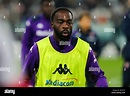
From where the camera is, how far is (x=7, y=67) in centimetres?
185

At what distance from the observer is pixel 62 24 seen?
1862mm

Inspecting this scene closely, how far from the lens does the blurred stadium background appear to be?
72.6 inches

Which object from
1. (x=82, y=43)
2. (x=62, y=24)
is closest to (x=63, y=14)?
(x=62, y=24)

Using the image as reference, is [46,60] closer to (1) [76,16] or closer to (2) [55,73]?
(2) [55,73]

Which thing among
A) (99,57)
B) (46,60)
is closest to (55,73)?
(46,60)

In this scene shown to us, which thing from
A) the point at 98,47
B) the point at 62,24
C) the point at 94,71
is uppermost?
the point at 62,24

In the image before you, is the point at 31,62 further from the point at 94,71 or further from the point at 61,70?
the point at 94,71

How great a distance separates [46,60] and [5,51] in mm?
177

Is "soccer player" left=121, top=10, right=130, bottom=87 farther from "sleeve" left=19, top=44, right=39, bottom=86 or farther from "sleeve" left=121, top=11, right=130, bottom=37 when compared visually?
"sleeve" left=19, top=44, right=39, bottom=86

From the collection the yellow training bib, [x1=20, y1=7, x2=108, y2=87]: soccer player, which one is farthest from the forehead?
the yellow training bib

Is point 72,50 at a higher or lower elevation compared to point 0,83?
higher

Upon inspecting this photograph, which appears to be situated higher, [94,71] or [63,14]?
[63,14]

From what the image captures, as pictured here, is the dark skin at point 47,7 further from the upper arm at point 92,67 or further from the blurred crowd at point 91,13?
the upper arm at point 92,67

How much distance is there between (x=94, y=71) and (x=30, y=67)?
10.9 inches
